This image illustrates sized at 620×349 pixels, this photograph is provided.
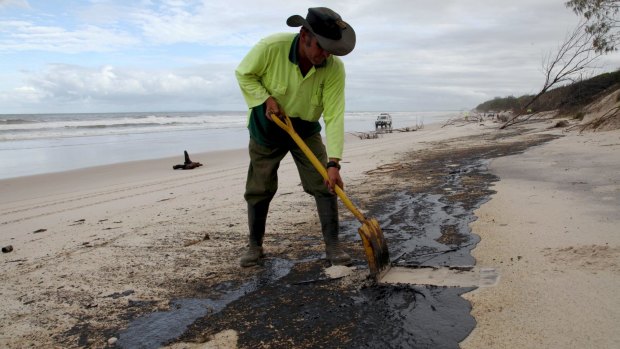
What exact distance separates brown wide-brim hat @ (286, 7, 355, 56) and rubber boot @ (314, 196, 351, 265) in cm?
115

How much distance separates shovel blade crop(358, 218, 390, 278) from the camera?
2957mm

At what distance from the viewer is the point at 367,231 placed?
2988 millimetres

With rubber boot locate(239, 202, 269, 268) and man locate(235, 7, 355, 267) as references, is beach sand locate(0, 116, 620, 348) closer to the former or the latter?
rubber boot locate(239, 202, 269, 268)

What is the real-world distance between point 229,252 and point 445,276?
1769mm

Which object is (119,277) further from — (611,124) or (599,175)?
(611,124)

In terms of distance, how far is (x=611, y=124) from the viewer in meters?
10.7

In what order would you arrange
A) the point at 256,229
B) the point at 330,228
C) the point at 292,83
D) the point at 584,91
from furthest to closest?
the point at 584,91 → the point at 256,229 → the point at 330,228 → the point at 292,83

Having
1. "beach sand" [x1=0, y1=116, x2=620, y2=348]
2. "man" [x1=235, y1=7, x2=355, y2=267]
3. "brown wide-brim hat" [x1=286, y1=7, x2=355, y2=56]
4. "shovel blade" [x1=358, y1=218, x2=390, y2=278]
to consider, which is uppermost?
"brown wide-brim hat" [x1=286, y1=7, x2=355, y2=56]

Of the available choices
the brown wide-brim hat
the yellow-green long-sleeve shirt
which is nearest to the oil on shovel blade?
the yellow-green long-sleeve shirt

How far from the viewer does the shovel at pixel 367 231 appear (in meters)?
2.96

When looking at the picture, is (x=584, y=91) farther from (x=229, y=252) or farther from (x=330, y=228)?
(x=229, y=252)

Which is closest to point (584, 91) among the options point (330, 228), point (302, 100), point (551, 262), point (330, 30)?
point (551, 262)

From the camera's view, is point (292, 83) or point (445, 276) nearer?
point (445, 276)

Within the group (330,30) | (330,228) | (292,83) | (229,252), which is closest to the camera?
(330,30)
